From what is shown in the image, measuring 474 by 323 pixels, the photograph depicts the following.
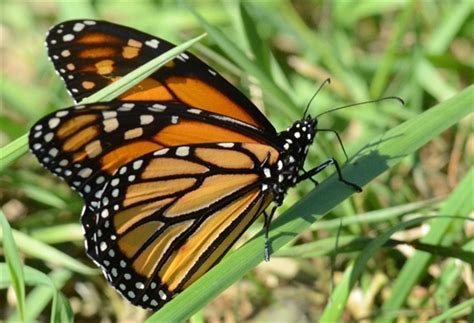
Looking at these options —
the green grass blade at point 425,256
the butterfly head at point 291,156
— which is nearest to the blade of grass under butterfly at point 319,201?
the butterfly head at point 291,156

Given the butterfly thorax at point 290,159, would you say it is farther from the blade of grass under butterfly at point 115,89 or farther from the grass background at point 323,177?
the blade of grass under butterfly at point 115,89

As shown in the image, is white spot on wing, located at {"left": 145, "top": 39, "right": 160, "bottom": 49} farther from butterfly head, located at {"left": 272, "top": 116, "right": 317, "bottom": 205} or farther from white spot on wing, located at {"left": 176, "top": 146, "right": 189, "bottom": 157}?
butterfly head, located at {"left": 272, "top": 116, "right": 317, "bottom": 205}

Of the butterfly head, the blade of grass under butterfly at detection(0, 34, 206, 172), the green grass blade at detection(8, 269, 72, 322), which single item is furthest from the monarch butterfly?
the green grass blade at detection(8, 269, 72, 322)

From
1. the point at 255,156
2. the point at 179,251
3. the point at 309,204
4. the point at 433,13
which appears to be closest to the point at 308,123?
the point at 255,156

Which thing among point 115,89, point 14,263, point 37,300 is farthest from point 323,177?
point 14,263

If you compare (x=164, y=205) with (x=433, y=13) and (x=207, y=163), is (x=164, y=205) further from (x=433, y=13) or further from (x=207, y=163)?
(x=433, y=13)

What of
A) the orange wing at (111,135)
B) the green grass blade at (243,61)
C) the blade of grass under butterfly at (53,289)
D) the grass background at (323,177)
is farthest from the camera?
the green grass blade at (243,61)

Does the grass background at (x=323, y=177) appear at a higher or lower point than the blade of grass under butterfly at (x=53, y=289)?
higher
